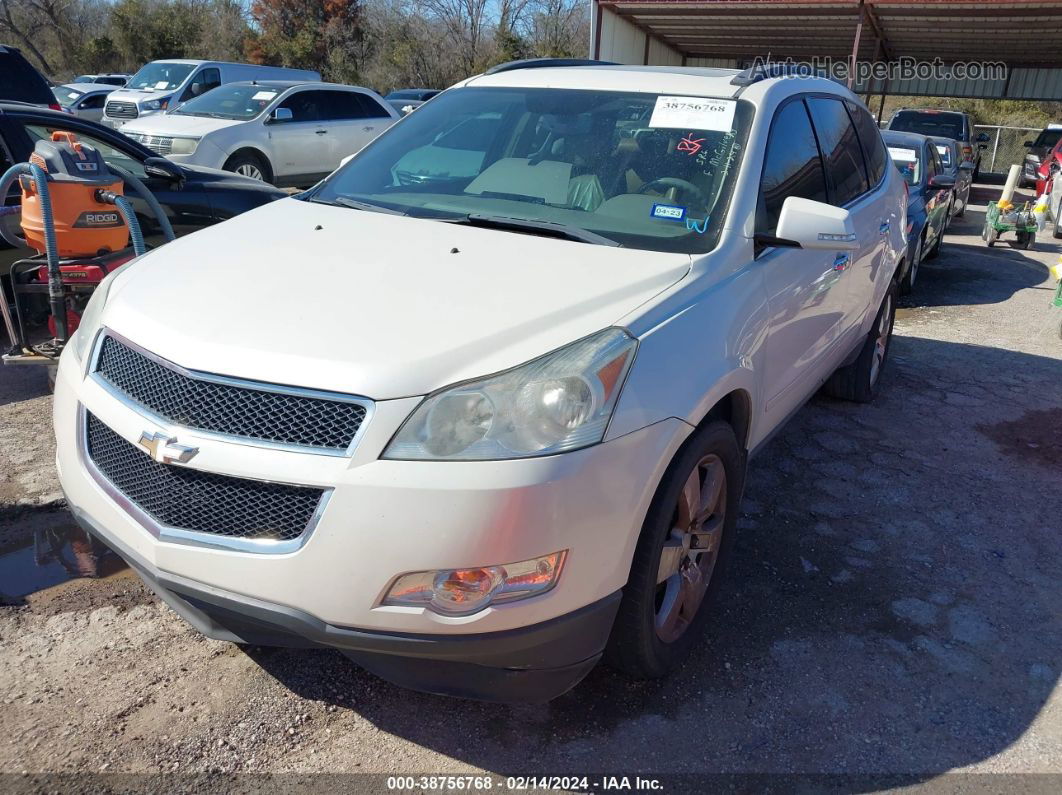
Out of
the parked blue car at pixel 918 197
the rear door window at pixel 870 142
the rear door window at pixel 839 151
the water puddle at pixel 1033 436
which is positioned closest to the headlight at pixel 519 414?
the rear door window at pixel 839 151

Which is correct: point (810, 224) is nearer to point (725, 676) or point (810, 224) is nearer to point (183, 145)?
point (725, 676)

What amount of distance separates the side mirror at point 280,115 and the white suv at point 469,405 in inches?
374

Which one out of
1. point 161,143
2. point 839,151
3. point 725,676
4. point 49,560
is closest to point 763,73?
point 839,151

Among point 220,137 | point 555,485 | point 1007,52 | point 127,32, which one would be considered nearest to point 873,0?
Answer: point 1007,52

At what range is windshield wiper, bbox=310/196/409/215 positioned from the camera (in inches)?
133

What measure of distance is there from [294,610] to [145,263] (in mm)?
1468

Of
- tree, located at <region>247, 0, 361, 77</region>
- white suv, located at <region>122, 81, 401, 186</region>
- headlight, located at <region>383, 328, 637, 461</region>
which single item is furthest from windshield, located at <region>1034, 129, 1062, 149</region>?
tree, located at <region>247, 0, 361, 77</region>

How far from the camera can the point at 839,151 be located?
14.4ft

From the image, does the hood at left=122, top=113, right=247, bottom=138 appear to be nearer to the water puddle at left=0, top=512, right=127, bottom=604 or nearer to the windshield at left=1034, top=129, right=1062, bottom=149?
the water puddle at left=0, top=512, right=127, bottom=604

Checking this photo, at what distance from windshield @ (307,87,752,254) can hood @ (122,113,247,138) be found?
27.4ft

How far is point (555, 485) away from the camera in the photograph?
2066 mm

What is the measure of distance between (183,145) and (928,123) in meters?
15.4

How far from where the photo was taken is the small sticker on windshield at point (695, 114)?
334 cm

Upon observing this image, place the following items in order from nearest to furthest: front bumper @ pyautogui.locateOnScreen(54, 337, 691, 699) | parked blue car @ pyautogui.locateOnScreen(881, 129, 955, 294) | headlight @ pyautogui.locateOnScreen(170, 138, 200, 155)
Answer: front bumper @ pyautogui.locateOnScreen(54, 337, 691, 699), parked blue car @ pyautogui.locateOnScreen(881, 129, 955, 294), headlight @ pyautogui.locateOnScreen(170, 138, 200, 155)
